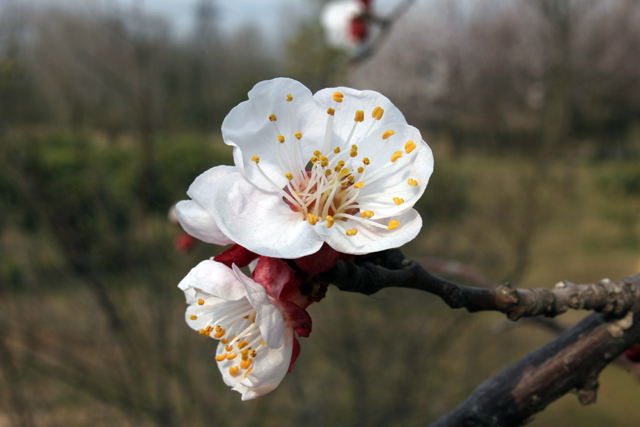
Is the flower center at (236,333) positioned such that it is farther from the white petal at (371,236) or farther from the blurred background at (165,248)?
the blurred background at (165,248)

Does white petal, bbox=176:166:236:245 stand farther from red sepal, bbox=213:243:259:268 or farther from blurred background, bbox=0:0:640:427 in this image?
blurred background, bbox=0:0:640:427

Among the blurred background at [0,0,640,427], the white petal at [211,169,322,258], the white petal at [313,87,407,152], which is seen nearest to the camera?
the white petal at [211,169,322,258]

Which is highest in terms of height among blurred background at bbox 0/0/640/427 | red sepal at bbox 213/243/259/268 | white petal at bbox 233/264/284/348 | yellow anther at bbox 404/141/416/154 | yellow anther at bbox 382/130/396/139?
yellow anther at bbox 382/130/396/139

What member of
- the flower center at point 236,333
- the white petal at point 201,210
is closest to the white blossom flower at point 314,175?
the white petal at point 201,210

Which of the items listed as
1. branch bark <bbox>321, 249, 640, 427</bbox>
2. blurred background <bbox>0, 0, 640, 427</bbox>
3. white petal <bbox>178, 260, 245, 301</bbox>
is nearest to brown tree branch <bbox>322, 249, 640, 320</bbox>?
branch bark <bbox>321, 249, 640, 427</bbox>

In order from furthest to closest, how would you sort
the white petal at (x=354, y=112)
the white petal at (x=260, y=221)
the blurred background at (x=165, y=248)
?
the blurred background at (x=165, y=248), the white petal at (x=354, y=112), the white petal at (x=260, y=221)

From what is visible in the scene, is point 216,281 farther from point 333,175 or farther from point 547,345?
point 547,345

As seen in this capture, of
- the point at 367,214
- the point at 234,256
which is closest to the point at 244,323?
the point at 234,256
